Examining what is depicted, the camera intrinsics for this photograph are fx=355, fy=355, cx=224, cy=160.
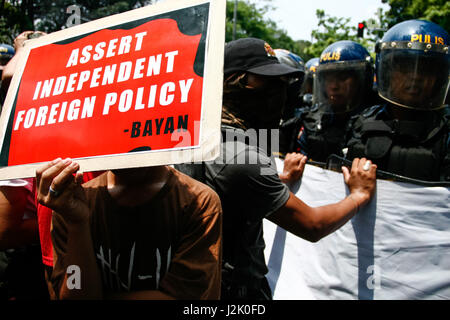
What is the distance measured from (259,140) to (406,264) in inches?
46.5

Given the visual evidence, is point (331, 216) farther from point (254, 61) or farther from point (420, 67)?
point (420, 67)

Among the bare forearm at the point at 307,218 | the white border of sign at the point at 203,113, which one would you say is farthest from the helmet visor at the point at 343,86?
the white border of sign at the point at 203,113

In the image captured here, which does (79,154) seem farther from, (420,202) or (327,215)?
(420,202)

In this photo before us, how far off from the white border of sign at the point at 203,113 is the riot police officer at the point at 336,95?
277 cm

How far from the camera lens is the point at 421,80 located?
252 centimetres

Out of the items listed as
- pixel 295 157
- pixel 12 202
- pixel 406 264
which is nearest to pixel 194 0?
pixel 12 202

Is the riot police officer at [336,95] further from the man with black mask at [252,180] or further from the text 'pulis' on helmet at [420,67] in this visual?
the man with black mask at [252,180]

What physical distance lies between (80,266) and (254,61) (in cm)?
131

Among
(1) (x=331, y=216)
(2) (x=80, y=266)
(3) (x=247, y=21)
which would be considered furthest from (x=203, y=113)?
(3) (x=247, y=21)

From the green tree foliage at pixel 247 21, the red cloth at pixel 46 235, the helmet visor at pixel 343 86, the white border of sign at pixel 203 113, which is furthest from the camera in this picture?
the green tree foliage at pixel 247 21

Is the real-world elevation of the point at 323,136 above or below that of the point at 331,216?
above

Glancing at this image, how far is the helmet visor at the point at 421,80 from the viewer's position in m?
2.51

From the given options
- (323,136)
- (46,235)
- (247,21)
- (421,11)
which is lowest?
(46,235)

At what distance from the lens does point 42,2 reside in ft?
81.5
